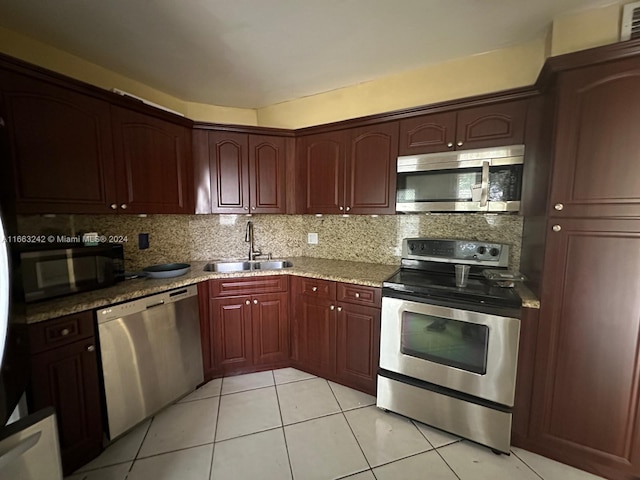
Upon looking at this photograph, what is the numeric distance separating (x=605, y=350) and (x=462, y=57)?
6.74 ft

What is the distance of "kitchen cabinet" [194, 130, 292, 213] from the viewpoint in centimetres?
241

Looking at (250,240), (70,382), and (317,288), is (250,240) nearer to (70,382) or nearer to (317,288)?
(317,288)

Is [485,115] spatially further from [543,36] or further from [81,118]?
[81,118]

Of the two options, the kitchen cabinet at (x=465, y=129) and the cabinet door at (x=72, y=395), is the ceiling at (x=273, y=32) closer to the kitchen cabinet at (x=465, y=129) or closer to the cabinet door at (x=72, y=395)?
the kitchen cabinet at (x=465, y=129)

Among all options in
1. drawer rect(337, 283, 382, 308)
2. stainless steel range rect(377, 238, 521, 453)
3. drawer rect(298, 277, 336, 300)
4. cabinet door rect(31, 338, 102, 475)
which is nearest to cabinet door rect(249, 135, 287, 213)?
drawer rect(298, 277, 336, 300)

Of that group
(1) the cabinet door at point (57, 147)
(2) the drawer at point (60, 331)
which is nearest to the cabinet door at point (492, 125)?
(1) the cabinet door at point (57, 147)

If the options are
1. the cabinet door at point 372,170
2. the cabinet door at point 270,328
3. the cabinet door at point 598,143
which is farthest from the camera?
the cabinet door at point 270,328

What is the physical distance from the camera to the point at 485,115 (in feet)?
5.90

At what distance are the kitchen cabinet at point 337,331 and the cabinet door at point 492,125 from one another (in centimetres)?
121

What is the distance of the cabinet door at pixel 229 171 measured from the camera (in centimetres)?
242

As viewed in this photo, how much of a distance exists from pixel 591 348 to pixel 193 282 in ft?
8.20

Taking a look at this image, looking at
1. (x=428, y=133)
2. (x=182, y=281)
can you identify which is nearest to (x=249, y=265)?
(x=182, y=281)

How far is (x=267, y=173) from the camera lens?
2562mm

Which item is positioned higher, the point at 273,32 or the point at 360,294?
the point at 273,32
